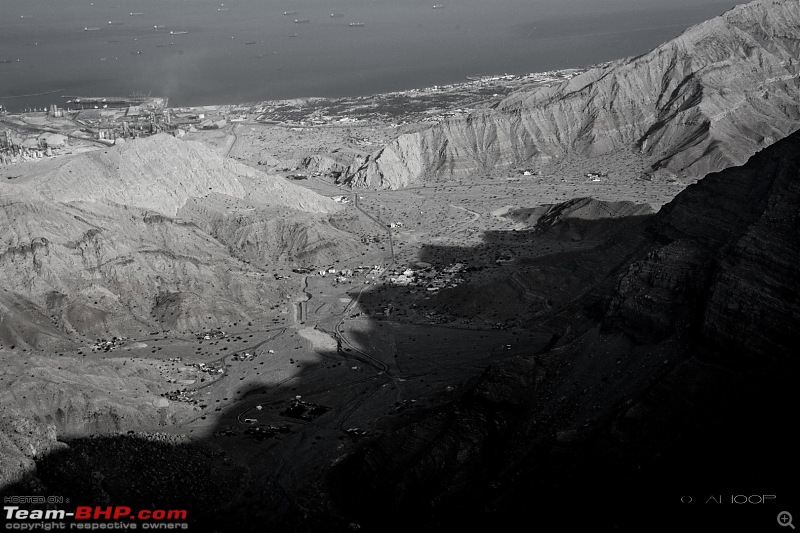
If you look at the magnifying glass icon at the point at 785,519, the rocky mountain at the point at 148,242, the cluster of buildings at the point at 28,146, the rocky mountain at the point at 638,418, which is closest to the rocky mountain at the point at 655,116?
the rocky mountain at the point at 148,242

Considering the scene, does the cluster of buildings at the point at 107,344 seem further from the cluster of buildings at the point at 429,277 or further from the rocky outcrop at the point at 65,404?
the cluster of buildings at the point at 429,277

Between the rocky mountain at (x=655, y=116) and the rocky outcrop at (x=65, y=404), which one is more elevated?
the rocky mountain at (x=655, y=116)

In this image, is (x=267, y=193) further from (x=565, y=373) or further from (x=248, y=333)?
(x=565, y=373)

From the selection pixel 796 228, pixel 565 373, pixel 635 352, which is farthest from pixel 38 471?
pixel 796 228

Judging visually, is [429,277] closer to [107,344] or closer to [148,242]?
[148,242]

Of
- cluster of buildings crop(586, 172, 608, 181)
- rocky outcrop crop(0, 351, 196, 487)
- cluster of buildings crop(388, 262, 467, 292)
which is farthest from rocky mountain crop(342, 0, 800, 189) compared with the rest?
rocky outcrop crop(0, 351, 196, 487)
